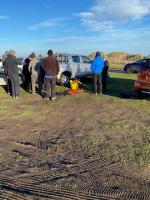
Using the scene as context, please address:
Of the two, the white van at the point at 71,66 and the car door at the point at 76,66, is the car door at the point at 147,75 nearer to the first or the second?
the white van at the point at 71,66

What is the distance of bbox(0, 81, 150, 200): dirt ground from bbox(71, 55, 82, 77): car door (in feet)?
26.4

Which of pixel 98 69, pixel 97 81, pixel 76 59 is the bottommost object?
pixel 97 81

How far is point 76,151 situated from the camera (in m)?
8.82

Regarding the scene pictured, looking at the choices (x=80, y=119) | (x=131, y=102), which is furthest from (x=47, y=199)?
(x=131, y=102)

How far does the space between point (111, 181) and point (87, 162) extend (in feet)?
4.13

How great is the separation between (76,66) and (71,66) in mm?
339

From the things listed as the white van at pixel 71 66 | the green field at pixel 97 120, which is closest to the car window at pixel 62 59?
the white van at pixel 71 66

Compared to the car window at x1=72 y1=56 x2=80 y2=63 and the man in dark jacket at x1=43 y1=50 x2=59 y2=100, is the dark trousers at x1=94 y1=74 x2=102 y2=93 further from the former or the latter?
the car window at x1=72 y1=56 x2=80 y2=63

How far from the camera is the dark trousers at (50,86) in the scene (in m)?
17.2

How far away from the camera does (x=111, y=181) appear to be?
264 inches

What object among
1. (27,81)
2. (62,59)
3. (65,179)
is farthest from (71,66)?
(65,179)

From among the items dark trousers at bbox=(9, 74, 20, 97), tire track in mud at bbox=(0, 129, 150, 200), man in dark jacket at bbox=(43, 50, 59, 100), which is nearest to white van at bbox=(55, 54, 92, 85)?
dark trousers at bbox=(9, 74, 20, 97)

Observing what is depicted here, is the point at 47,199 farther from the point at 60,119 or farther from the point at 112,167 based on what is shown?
the point at 60,119

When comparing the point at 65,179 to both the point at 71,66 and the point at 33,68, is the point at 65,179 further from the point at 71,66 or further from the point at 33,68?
the point at 71,66
